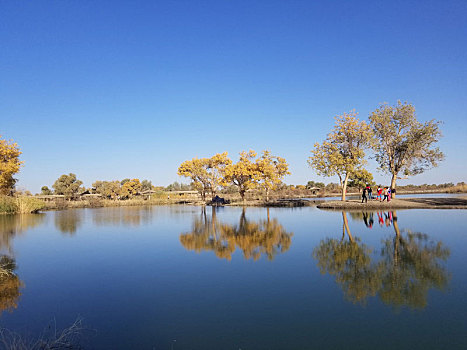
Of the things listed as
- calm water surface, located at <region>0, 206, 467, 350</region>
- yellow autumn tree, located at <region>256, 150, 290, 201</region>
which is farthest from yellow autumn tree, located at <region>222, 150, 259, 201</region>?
calm water surface, located at <region>0, 206, 467, 350</region>

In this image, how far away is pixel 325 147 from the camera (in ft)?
114

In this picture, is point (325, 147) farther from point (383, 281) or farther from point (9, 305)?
point (9, 305)

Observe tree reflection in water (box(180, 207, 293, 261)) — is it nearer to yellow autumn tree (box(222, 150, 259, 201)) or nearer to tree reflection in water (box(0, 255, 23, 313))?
tree reflection in water (box(0, 255, 23, 313))

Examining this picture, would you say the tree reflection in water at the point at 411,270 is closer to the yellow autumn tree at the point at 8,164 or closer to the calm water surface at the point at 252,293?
the calm water surface at the point at 252,293

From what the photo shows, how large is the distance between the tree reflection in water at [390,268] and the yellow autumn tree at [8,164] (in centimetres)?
3504

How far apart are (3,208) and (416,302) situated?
129 feet

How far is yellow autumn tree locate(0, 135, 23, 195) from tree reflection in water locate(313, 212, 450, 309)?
3504cm

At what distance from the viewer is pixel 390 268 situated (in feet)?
26.5

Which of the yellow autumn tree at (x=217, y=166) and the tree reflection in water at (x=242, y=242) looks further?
the yellow autumn tree at (x=217, y=166)

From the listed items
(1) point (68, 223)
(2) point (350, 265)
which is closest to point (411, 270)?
(2) point (350, 265)

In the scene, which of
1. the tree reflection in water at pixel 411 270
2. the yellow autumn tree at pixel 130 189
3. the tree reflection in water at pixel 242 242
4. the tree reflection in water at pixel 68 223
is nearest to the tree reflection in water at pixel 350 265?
the tree reflection in water at pixel 411 270

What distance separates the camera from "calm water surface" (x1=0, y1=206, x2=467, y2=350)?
4.73 meters

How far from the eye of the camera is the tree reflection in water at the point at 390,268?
6.29 meters

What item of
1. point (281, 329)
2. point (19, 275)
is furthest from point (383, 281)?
point (19, 275)
